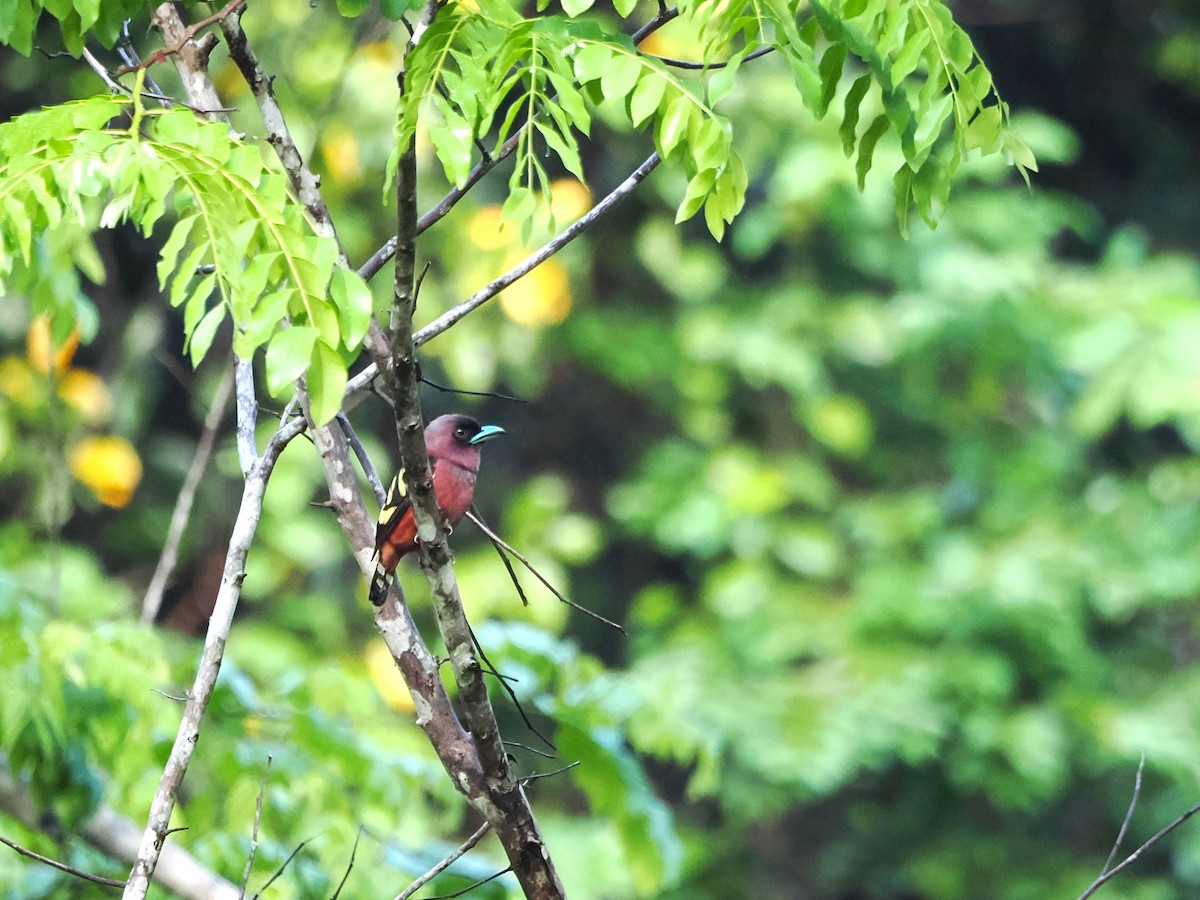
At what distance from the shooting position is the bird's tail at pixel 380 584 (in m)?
2.48

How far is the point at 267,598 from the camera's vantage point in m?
6.71

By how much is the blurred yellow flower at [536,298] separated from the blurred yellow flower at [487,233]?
95 millimetres

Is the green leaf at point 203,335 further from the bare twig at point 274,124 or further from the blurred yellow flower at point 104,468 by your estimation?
the blurred yellow flower at point 104,468

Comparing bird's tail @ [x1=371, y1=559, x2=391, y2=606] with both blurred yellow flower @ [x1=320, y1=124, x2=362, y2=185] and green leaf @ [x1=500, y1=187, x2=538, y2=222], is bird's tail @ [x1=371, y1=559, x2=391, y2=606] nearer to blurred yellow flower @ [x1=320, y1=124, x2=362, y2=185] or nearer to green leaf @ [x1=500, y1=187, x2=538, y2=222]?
green leaf @ [x1=500, y1=187, x2=538, y2=222]

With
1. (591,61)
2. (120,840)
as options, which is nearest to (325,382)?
(591,61)

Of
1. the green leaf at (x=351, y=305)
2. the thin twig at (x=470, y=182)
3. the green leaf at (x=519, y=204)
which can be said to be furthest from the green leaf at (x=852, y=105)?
the green leaf at (x=351, y=305)

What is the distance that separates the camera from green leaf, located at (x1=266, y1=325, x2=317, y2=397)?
1.56 m

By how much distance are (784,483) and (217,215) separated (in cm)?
555

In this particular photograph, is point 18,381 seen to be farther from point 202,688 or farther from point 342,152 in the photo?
point 202,688

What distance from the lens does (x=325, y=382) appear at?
1609 millimetres

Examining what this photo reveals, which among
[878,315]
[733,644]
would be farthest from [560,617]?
[878,315]

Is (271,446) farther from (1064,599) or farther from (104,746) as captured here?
(1064,599)

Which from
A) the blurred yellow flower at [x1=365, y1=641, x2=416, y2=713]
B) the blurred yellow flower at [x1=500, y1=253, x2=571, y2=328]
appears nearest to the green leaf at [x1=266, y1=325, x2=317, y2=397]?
the blurred yellow flower at [x1=365, y1=641, x2=416, y2=713]

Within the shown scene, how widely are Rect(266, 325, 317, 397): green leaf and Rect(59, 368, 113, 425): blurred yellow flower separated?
425 centimetres
